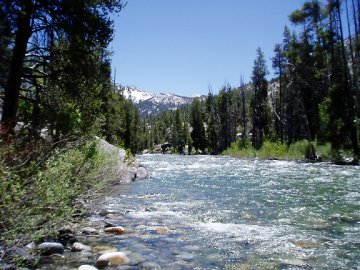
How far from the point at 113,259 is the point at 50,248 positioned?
1335 millimetres

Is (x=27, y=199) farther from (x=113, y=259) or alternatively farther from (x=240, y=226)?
(x=240, y=226)

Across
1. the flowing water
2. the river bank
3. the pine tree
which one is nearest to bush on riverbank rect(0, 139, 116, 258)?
the river bank

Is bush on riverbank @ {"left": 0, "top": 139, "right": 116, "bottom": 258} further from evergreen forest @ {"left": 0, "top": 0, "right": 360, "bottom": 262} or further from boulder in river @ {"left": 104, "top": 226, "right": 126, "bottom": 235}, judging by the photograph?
boulder in river @ {"left": 104, "top": 226, "right": 126, "bottom": 235}

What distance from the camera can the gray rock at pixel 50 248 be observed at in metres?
6.97

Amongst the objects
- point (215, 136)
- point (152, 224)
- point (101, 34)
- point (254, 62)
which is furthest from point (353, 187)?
point (215, 136)

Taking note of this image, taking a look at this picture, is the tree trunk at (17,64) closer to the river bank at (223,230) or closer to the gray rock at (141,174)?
the river bank at (223,230)

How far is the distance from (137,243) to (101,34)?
22.0 ft

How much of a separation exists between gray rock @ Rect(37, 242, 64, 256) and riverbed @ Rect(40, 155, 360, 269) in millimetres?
742

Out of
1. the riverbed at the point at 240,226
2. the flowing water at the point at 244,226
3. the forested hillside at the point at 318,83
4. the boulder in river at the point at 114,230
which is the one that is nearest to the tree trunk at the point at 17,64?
the riverbed at the point at 240,226

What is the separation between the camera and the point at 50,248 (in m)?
7.12

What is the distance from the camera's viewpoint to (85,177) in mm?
8422

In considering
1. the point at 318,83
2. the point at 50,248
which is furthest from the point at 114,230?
the point at 318,83

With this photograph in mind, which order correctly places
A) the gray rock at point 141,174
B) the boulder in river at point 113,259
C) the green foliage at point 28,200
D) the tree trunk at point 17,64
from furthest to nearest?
1. the gray rock at point 141,174
2. the tree trunk at point 17,64
3. the boulder in river at point 113,259
4. the green foliage at point 28,200

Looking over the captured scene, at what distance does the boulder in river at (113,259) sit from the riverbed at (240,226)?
216mm
